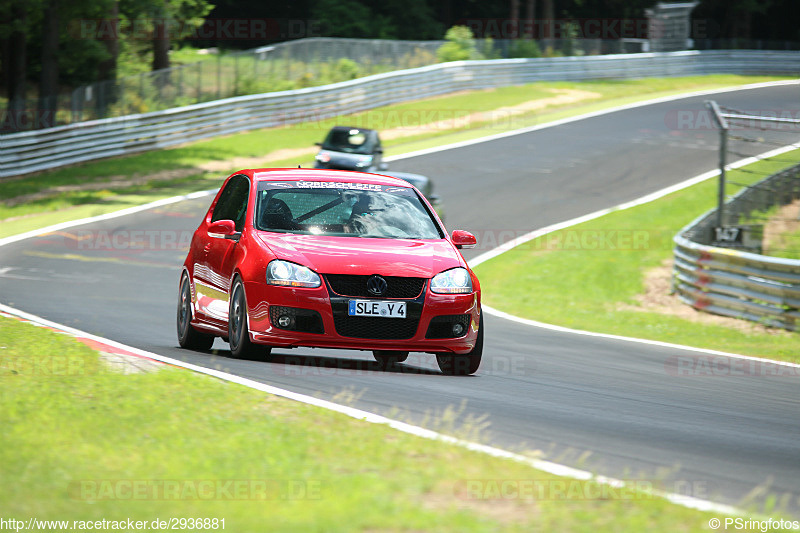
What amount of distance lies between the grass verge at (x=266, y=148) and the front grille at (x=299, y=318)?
1419 cm

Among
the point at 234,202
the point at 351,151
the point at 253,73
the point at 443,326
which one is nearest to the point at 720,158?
the point at 351,151

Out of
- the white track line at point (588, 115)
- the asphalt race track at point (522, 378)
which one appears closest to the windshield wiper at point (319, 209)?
the asphalt race track at point (522, 378)

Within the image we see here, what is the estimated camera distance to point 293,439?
5730mm

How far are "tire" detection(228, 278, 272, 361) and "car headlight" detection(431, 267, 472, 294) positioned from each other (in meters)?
1.46

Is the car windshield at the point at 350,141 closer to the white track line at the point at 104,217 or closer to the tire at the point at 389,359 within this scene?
the white track line at the point at 104,217

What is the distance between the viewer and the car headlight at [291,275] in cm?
822

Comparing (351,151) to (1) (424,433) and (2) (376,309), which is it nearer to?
(2) (376,309)

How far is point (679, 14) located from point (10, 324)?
5406 centimetres

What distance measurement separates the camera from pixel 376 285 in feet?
27.0

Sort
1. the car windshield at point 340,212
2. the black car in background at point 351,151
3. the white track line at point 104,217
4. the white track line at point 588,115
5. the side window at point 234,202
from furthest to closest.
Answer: the white track line at point 588,115
the black car in background at point 351,151
the white track line at point 104,217
the side window at point 234,202
the car windshield at point 340,212

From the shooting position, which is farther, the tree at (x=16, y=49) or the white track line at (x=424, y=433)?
the tree at (x=16, y=49)

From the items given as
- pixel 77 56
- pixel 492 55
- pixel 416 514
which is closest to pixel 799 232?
pixel 416 514

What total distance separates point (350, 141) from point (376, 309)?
17693mm

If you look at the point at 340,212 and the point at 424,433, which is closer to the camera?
the point at 424,433
